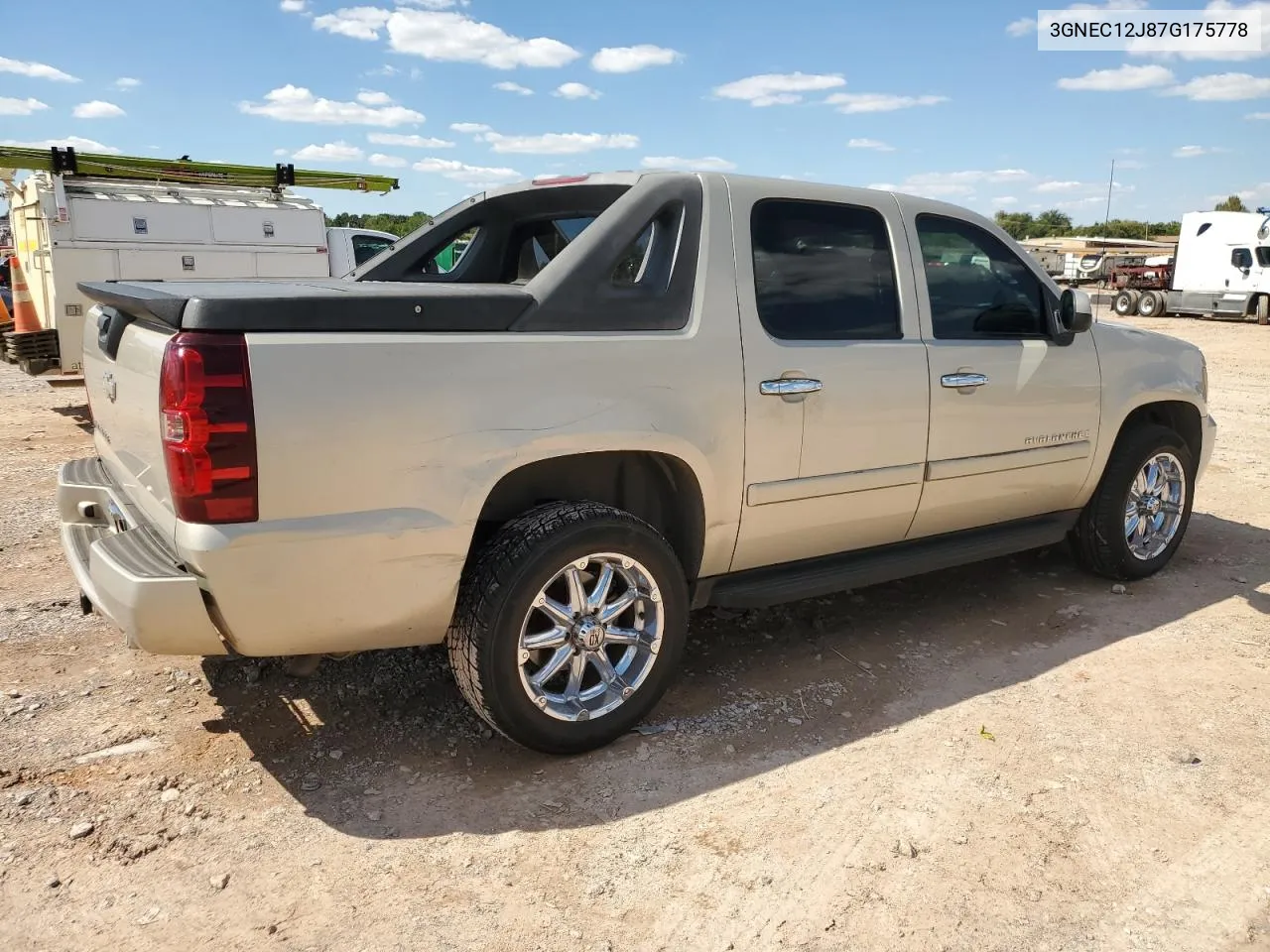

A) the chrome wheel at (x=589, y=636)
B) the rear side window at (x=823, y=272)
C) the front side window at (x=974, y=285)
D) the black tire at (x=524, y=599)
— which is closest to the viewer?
the black tire at (x=524, y=599)

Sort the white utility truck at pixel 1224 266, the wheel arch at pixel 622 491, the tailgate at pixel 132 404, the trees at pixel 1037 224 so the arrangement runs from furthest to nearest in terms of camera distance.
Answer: the trees at pixel 1037 224 < the white utility truck at pixel 1224 266 < the wheel arch at pixel 622 491 < the tailgate at pixel 132 404

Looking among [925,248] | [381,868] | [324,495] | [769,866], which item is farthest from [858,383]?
[381,868]

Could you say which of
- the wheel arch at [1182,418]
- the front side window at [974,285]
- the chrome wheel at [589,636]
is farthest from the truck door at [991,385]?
the chrome wheel at [589,636]

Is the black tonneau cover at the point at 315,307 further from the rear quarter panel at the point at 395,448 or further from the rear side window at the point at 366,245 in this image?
the rear side window at the point at 366,245

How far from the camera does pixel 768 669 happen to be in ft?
13.0

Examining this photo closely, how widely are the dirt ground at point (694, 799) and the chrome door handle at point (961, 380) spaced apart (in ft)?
3.82

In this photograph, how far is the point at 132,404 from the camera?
9.59ft

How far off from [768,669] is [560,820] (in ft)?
4.44

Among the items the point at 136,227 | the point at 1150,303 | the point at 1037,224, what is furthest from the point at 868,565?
the point at 1037,224

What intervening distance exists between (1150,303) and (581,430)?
97.4ft

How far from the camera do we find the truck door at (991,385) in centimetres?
400

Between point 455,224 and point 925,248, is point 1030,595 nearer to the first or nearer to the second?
point 925,248

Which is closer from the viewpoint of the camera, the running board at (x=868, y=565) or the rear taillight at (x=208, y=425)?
the rear taillight at (x=208, y=425)

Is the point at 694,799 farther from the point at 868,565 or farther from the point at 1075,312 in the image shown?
the point at 1075,312
